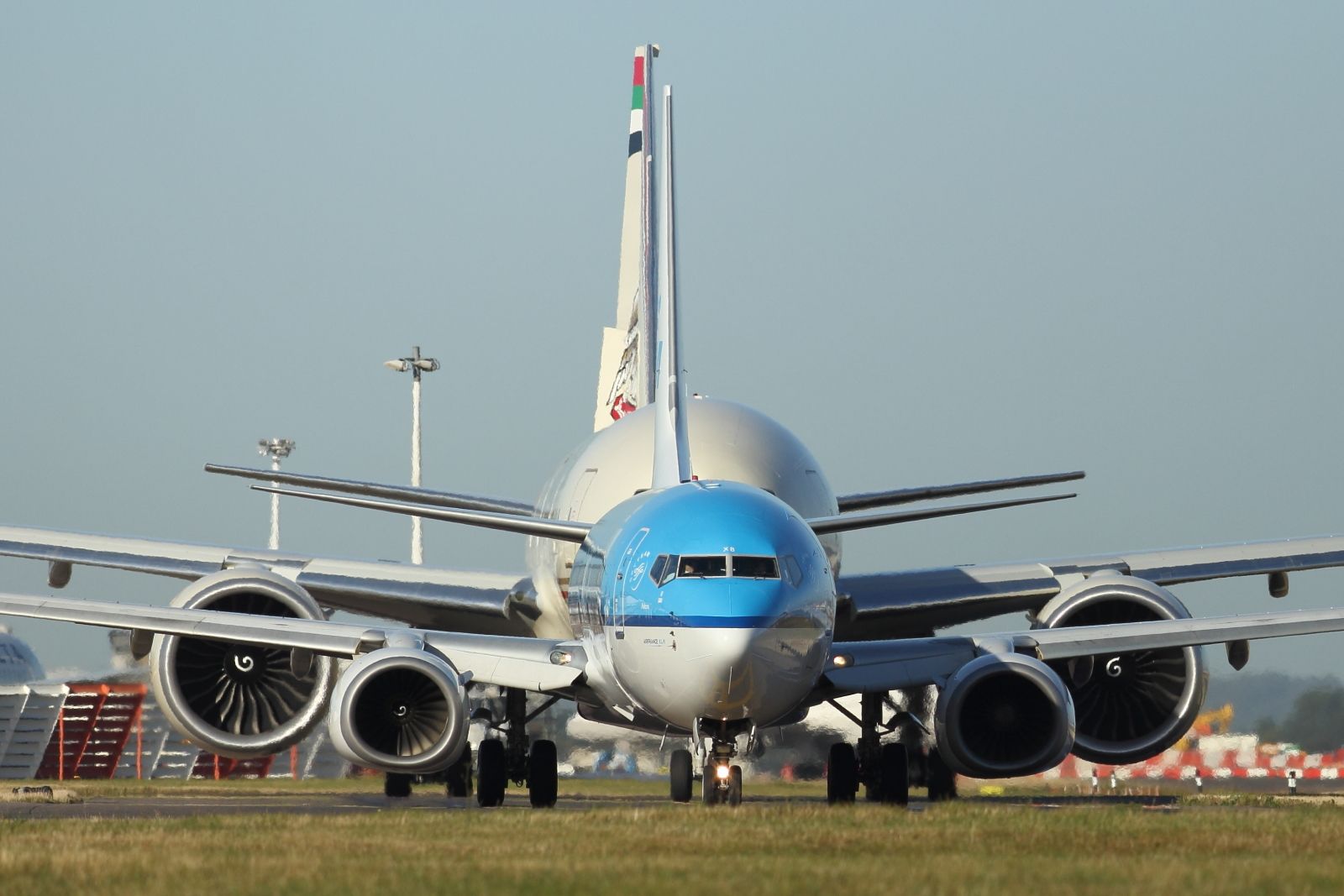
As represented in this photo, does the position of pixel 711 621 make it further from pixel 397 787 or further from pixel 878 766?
pixel 397 787

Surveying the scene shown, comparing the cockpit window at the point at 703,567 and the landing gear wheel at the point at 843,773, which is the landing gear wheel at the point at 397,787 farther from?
the cockpit window at the point at 703,567

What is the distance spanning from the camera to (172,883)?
33.5 feet

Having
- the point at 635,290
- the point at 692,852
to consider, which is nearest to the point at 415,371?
the point at 635,290

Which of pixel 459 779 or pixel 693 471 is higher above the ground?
pixel 693 471

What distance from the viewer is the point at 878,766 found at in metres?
20.0

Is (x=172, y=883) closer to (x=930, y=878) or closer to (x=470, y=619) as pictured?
(x=930, y=878)

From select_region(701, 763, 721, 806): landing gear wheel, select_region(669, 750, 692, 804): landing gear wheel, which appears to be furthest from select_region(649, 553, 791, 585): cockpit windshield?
select_region(669, 750, 692, 804): landing gear wheel

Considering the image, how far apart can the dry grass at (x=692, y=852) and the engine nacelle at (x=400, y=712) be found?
98.9 inches

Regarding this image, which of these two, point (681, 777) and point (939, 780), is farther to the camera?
point (939, 780)

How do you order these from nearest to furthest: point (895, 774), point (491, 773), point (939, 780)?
1. point (895, 774)
2. point (491, 773)
3. point (939, 780)

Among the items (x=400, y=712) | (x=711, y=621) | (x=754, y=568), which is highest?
(x=754, y=568)

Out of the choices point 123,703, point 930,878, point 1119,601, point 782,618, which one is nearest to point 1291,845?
point 930,878

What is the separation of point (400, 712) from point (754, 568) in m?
4.11

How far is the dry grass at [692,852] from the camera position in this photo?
999cm
